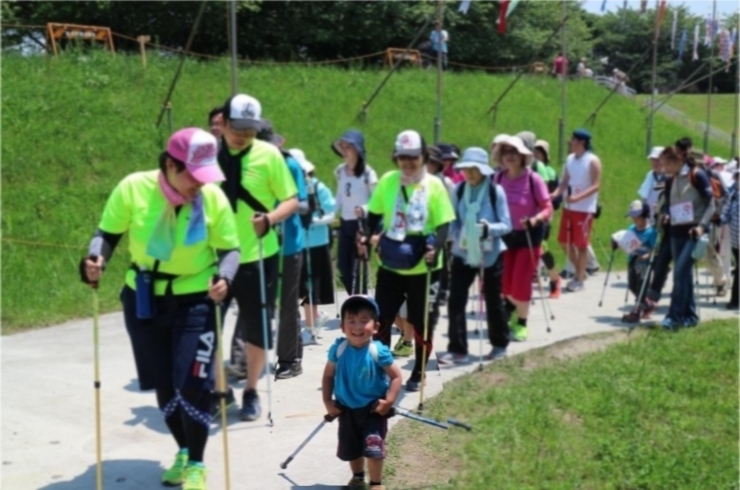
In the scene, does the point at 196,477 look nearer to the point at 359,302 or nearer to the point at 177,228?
the point at 177,228

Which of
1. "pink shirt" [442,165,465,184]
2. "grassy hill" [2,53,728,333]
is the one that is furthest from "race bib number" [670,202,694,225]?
"grassy hill" [2,53,728,333]

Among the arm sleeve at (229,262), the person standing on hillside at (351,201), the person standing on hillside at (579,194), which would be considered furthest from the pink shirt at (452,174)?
the arm sleeve at (229,262)

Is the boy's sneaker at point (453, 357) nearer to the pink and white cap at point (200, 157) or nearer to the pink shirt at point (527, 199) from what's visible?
the pink shirt at point (527, 199)

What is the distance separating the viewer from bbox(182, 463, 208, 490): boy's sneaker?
8.07ft

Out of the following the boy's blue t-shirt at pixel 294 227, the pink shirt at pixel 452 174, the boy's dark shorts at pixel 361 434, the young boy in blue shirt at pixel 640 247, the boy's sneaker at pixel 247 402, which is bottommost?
the young boy in blue shirt at pixel 640 247

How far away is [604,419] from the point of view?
657 cm

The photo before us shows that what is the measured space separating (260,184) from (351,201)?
2.71 m

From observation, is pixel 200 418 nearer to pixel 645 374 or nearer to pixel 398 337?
pixel 398 337

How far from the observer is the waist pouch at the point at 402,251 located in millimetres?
1478

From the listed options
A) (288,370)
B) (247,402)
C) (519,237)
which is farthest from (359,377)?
(519,237)

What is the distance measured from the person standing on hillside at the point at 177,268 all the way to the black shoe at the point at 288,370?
1.41 metres

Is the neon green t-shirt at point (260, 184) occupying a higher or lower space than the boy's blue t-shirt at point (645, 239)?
higher

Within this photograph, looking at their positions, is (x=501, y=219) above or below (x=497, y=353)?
above

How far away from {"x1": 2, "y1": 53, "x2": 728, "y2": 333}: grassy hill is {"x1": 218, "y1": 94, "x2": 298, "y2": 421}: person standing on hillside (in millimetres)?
6352
